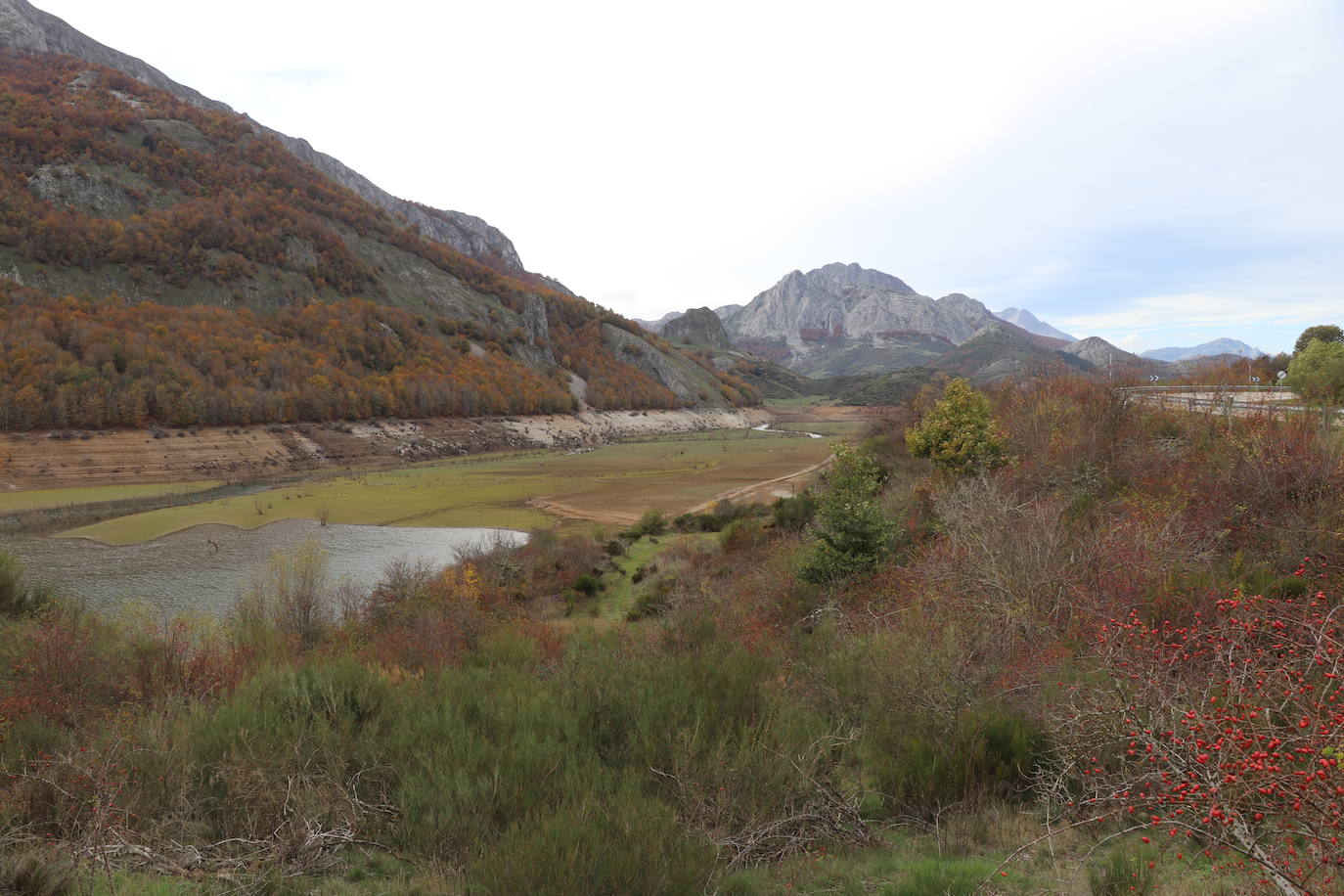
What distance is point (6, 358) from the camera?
177 ft

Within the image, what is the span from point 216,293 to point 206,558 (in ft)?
265

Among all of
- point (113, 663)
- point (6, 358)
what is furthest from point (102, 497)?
point (113, 663)

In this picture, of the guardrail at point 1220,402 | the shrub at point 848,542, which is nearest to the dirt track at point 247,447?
the shrub at point 848,542

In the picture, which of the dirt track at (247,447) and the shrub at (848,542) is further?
the dirt track at (247,447)

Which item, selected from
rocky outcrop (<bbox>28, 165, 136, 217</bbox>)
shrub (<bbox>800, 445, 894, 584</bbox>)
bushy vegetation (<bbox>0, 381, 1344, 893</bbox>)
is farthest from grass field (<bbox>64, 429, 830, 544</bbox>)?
rocky outcrop (<bbox>28, 165, 136, 217</bbox>)

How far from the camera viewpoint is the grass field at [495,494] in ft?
127

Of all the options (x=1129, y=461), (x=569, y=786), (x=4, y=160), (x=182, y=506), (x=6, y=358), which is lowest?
(x=182, y=506)

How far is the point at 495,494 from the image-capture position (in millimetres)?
48750

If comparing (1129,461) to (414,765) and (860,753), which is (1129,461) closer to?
(860,753)

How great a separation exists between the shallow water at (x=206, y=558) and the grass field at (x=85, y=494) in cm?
1030

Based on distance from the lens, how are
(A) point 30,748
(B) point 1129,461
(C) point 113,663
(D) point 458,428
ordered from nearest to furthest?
(A) point 30,748 → (C) point 113,663 → (B) point 1129,461 → (D) point 458,428

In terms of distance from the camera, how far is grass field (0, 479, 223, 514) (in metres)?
39.3

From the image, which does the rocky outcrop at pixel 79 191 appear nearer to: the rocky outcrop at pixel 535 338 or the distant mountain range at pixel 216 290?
the distant mountain range at pixel 216 290

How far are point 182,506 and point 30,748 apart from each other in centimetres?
4162
